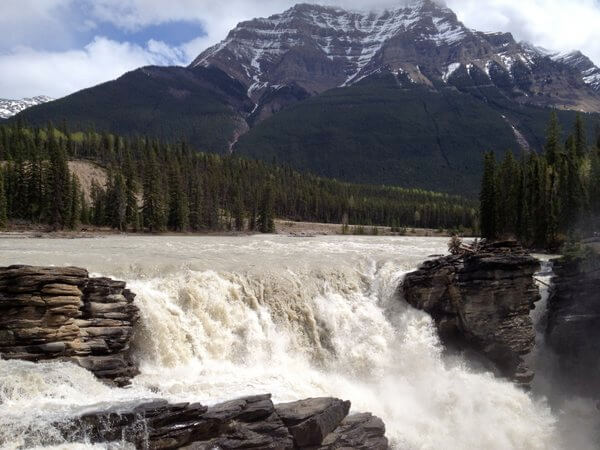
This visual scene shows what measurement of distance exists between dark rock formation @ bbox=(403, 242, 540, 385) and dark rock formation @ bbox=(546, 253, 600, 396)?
10.7ft

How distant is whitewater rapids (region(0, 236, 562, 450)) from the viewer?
28.7 m

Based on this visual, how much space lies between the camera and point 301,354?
34500 mm

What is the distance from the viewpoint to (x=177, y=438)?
21.6 meters

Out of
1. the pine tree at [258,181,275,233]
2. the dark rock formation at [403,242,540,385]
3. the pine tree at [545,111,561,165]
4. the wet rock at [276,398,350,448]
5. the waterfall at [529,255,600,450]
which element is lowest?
the waterfall at [529,255,600,450]

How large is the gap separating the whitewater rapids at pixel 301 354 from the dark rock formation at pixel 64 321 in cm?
108

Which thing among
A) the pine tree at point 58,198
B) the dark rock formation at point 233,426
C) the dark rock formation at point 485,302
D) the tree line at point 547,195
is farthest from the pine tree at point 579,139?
the pine tree at point 58,198

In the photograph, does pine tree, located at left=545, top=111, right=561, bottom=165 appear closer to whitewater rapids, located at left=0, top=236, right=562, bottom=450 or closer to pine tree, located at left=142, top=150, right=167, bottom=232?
whitewater rapids, located at left=0, top=236, right=562, bottom=450

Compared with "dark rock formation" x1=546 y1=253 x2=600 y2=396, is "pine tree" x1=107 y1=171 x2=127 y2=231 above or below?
above

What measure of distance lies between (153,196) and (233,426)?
308 ft

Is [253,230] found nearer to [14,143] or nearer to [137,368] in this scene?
[14,143]

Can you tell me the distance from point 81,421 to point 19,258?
2318 cm

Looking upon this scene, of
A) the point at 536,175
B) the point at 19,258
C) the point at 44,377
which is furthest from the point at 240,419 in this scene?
the point at 536,175

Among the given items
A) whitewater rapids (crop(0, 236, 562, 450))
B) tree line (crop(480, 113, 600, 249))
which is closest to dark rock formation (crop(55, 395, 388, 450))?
whitewater rapids (crop(0, 236, 562, 450))

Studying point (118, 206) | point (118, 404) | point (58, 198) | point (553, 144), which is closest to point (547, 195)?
point (553, 144)
